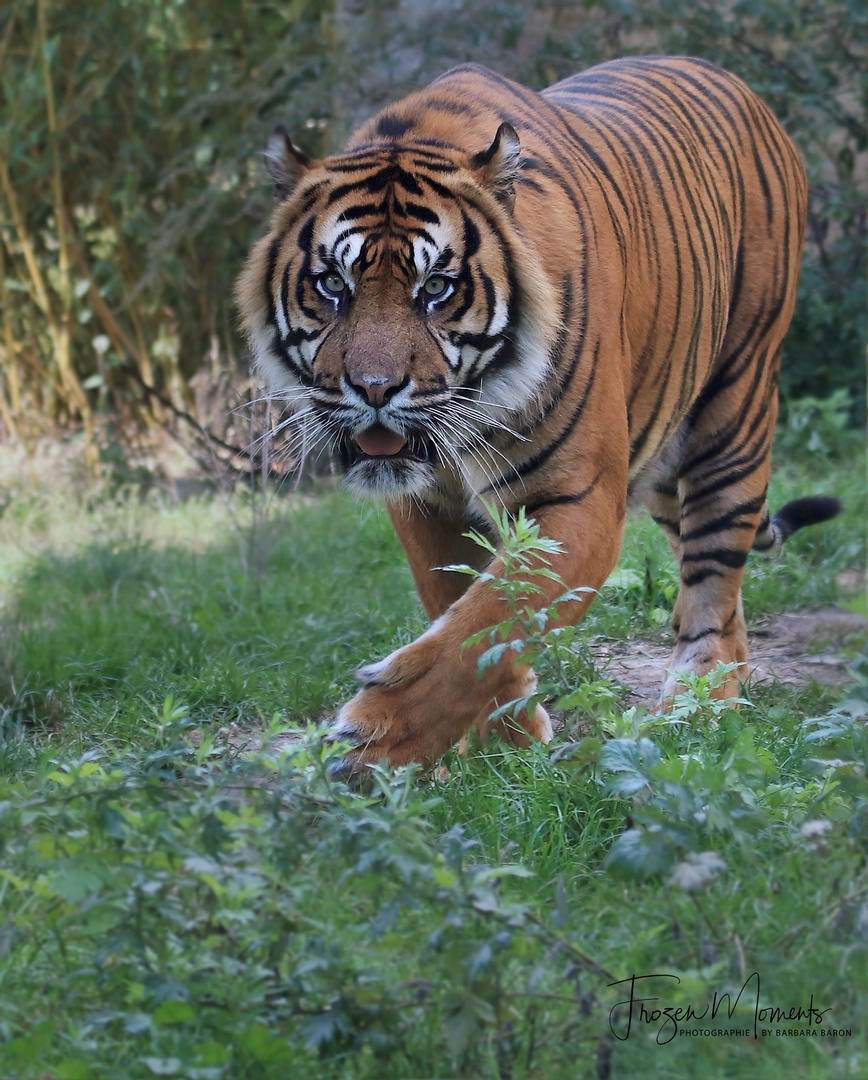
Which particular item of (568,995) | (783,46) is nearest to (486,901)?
(568,995)

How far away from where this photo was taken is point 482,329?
Result: 3.12m

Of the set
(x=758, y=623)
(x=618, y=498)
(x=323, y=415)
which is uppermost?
(x=323, y=415)

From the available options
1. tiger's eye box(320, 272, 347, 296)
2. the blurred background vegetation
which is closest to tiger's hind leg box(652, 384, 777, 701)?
tiger's eye box(320, 272, 347, 296)

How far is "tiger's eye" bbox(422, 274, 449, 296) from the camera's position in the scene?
307 centimetres

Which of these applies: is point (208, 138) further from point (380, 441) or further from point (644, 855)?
point (644, 855)

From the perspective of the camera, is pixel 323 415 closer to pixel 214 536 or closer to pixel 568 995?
pixel 568 995

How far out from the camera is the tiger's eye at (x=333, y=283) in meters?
3.10

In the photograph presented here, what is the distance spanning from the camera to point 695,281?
3879 mm

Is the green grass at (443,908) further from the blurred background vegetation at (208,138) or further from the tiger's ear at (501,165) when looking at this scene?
the blurred background vegetation at (208,138)

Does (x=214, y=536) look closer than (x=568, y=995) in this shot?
No

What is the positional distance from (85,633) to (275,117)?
387cm

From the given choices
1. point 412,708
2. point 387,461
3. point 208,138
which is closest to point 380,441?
point 387,461

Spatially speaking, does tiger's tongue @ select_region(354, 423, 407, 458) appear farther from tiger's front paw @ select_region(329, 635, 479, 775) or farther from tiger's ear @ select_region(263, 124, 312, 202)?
tiger's ear @ select_region(263, 124, 312, 202)

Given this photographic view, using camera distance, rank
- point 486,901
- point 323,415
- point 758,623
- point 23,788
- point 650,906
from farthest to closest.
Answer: point 758,623 → point 323,415 → point 23,788 → point 650,906 → point 486,901
